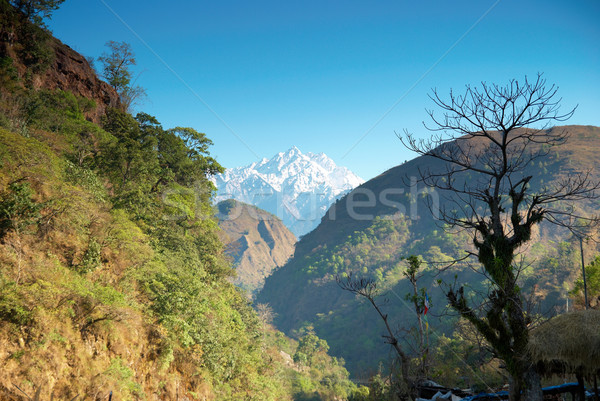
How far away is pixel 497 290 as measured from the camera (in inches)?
292

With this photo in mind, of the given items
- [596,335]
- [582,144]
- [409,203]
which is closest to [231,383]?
[596,335]

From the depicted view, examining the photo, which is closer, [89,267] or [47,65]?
[89,267]

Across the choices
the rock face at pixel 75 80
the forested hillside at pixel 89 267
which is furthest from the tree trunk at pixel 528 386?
the rock face at pixel 75 80

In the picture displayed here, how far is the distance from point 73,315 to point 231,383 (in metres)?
10.5

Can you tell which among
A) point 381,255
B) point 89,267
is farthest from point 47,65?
point 381,255

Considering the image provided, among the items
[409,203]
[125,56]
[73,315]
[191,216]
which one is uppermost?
[409,203]

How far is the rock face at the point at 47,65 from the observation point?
21141mm

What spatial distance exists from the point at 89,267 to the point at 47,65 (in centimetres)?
1896

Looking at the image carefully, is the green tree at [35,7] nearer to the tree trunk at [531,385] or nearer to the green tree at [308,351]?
the tree trunk at [531,385]

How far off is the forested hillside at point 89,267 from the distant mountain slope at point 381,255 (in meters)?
56.2

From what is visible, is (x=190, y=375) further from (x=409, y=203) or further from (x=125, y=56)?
(x=409, y=203)

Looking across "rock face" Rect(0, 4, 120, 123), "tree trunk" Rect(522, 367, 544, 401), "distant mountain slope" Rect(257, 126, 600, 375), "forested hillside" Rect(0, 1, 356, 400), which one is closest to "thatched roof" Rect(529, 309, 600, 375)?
"tree trunk" Rect(522, 367, 544, 401)

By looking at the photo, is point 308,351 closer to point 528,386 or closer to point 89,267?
point 89,267

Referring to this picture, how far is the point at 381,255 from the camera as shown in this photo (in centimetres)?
11425
